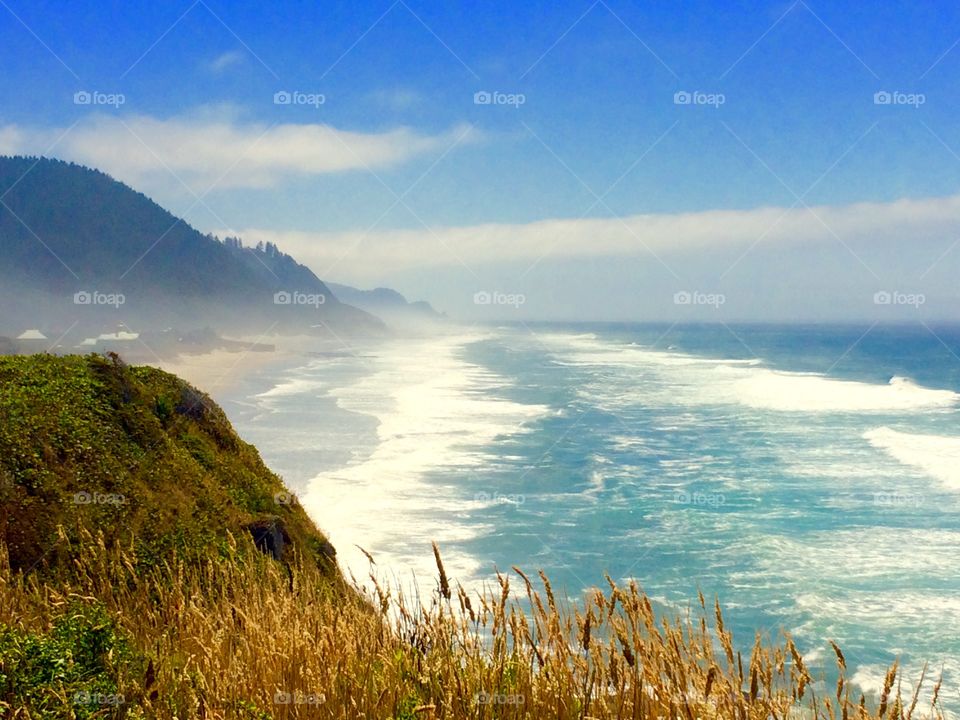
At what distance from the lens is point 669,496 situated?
102 ft

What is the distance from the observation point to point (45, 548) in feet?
27.8

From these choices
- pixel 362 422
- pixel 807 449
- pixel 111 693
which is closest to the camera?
pixel 111 693

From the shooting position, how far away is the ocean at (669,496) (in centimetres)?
1998

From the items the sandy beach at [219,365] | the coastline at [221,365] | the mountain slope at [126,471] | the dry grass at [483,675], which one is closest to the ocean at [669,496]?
the dry grass at [483,675]

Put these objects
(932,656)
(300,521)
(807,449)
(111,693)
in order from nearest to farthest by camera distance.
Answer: (111,693), (300,521), (932,656), (807,449)

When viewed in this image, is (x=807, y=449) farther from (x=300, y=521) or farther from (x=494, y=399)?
(x=300, y=521)

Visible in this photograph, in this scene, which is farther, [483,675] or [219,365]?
[219,365]

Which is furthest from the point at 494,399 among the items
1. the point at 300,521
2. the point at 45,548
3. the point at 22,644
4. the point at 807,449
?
the point at 22,644

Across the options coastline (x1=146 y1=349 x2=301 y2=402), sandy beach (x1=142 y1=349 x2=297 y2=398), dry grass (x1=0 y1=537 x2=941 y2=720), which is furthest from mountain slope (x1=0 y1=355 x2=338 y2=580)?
sandy beach (x1=142 y1=349 x2=297 y2=398)

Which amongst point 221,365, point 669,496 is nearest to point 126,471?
point 669,496

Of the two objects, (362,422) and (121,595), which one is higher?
(362,422)

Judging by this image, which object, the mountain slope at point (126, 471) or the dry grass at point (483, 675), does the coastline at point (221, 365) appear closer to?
the mountain slope at point (126, 471)

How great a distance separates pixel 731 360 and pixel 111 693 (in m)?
125

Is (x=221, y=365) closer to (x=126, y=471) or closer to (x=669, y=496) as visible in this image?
(x=669, y=496)
